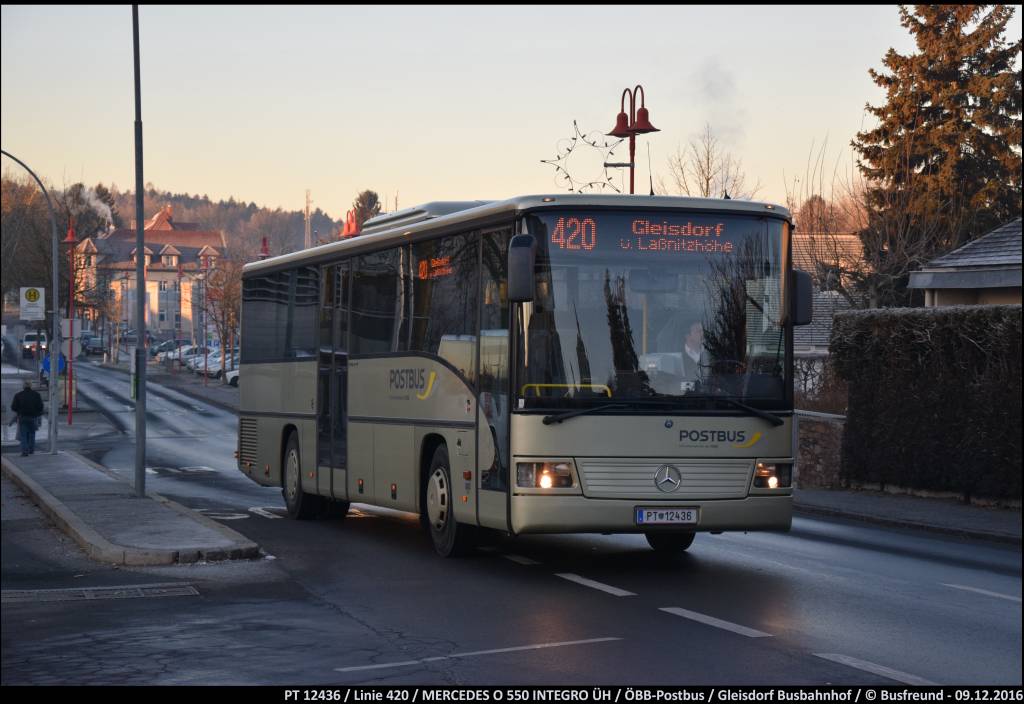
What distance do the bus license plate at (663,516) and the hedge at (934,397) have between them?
29.5 ft

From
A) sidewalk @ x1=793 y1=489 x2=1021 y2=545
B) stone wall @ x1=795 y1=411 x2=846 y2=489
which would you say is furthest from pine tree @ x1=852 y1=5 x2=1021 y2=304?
sidewalk @ x1=793 y1=489 x2=1021 y2=545

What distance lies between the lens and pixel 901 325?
2284 cm

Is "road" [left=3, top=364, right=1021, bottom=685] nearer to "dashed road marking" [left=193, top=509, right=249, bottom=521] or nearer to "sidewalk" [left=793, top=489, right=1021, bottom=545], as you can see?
"sidewalk" [left=793, top=489, right=1021, bottom=545]

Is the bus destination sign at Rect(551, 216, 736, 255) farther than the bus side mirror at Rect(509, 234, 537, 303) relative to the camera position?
Yes

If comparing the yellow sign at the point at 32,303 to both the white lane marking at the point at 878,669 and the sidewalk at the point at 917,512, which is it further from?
the white lane marking at the point at 878,669

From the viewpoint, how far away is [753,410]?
12562mm

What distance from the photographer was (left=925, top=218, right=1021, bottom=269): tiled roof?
29.3m

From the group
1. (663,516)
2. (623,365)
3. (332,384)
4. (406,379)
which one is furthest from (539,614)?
(332,384)

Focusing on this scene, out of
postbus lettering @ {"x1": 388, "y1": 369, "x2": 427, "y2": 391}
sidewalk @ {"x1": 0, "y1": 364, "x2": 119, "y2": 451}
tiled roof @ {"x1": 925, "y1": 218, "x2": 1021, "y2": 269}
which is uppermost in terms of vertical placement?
tiled roof @ {"x1": 925, "y1": 218, "x2": 1021, "y2": 269}

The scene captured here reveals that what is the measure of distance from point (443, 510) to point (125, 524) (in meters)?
4.99

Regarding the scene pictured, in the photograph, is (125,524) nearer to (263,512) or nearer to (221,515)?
(221,515)

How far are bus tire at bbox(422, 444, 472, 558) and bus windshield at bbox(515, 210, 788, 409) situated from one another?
71.2 inches

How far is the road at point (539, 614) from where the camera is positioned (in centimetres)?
841

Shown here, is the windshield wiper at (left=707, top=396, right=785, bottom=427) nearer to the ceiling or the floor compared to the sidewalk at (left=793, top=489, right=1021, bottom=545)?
nearer to the ceiling
